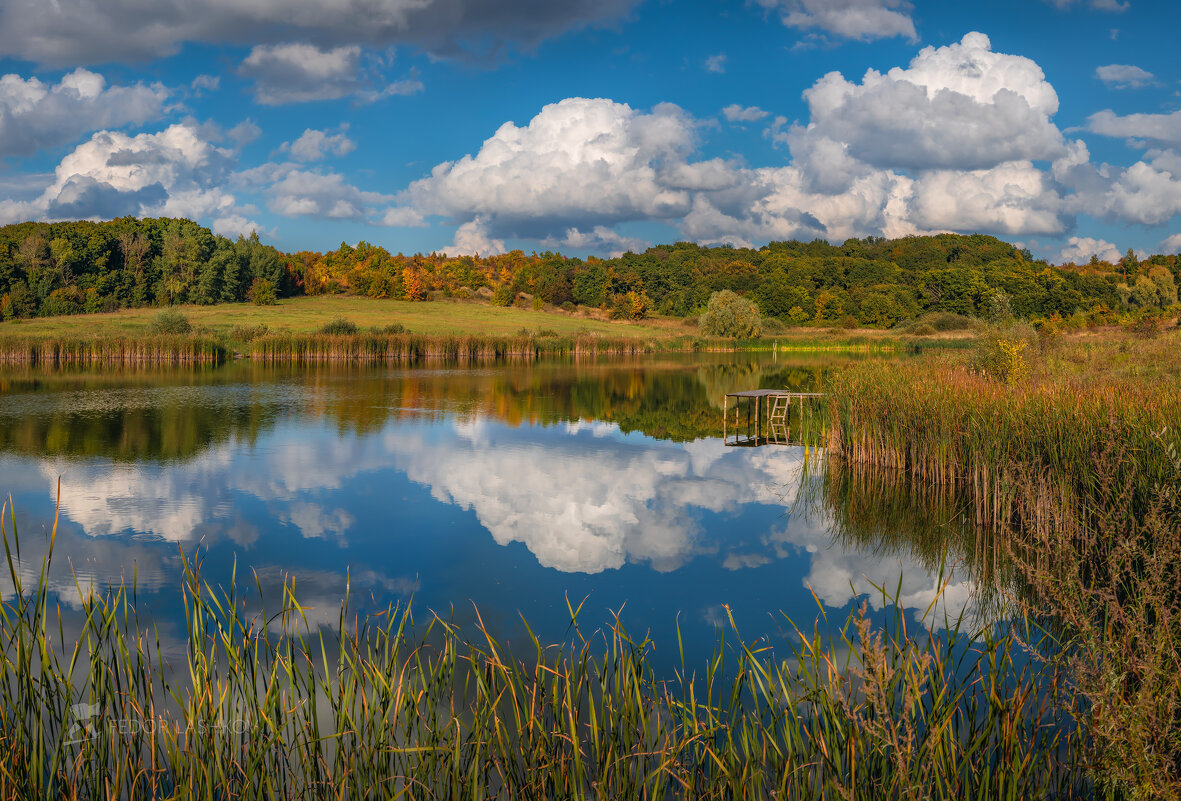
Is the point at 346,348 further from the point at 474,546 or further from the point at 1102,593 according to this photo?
the point at 1102,593

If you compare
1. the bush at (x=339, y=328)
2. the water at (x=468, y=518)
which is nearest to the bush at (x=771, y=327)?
the bush at (x=339, y=328)

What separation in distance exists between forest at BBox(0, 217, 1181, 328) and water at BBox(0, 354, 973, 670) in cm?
4665

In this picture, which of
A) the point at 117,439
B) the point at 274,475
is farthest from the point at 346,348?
the point at 274,475

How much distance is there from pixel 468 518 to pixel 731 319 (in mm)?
52484

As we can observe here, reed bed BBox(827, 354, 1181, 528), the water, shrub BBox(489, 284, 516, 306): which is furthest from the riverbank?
shrub BBox(489, 284, 516, 306)

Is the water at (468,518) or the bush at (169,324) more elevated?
the bush at (169,324)

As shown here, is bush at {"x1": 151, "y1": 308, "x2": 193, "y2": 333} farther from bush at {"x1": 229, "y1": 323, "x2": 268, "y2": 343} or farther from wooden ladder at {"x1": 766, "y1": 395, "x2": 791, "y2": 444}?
wooden ladder at {"x1": 766, "y1": 395, "x2": 791, "y2": 444}

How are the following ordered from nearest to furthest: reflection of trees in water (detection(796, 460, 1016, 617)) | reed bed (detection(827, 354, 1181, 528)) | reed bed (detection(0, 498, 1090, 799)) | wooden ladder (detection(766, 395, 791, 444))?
reed bed (detection(0, 498, 1090, 799)) < reed bed (detection(827, 354, 1181, 528)) < reflection of trees in water (detection(796, 460, 1016, 617)) < wooden ladder (detection(766, 395, 791, 444))

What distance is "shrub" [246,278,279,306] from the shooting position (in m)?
61.4

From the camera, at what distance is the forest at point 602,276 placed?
5928cm

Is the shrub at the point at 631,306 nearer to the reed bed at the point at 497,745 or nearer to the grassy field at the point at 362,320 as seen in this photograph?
the grassy field at the point at 362,320

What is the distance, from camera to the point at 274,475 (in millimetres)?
12000

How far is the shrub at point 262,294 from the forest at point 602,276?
109mm

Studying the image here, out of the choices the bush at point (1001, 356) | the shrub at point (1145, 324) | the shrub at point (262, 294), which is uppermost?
the shrub at point (262, 294)
